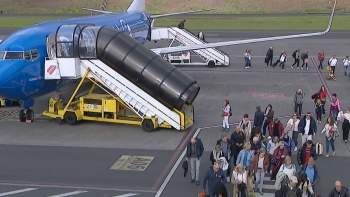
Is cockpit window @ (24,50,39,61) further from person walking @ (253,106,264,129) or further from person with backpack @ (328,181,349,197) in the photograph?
person with backpack @ (328,181,349,197)

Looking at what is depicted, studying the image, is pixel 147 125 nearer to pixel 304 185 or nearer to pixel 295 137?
pixel 295 137

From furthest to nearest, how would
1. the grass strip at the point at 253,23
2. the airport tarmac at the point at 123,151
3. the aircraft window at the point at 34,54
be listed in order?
the grass strip at the point at 253,23 → the aircraft window at the point at 34,54 → the airport tarmac at the point at 123,151

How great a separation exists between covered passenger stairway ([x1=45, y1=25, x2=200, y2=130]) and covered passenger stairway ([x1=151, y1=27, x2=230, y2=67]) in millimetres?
17448

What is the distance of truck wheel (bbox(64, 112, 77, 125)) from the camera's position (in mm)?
24234

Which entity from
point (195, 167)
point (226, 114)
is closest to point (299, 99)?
point (226, 114)

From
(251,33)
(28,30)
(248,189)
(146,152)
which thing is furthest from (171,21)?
(248,189)

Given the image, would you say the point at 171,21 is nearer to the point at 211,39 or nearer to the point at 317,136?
the point at 211,39

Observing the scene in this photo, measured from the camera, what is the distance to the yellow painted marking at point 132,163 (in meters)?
18.5

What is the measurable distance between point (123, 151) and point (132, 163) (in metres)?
1.55

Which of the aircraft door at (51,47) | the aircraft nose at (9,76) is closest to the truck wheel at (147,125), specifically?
the aircraft door at (51,47)

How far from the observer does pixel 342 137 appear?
22.0m

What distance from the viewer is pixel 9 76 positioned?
22.7m

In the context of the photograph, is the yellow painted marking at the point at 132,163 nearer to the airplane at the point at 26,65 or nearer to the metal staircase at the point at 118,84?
the metal staircase at the point at 118,84

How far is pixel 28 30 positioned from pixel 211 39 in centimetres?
3387
